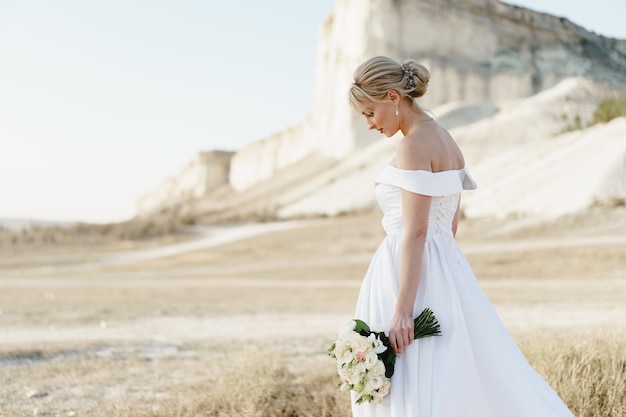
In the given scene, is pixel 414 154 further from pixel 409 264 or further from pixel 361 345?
pixel 361 345

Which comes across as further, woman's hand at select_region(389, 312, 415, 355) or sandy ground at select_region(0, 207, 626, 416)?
sandy ground at select_region(0, 207, 626, 416)

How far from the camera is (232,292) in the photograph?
57.0 feet

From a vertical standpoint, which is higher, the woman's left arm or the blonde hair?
the blonde hair

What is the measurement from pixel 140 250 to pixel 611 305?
25115 millimetres

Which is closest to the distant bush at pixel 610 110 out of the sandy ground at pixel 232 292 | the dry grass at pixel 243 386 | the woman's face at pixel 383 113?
the sandy ground at pixel 232 292

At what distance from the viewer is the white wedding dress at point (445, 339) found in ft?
9.48

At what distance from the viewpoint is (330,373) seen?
589 cm

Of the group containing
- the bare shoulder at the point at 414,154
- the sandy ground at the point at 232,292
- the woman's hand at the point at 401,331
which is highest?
the bare shoulder at the point at 414,154

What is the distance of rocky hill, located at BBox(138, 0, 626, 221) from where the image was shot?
50.0 metres

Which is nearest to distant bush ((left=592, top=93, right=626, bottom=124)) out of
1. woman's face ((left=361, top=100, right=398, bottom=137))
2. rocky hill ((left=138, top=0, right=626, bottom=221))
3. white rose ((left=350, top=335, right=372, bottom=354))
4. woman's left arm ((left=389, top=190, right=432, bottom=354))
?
rocky hill ((left=138, top=0, right=626, bottom=221))

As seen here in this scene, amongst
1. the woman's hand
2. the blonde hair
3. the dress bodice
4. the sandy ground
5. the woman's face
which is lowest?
the sandy ground

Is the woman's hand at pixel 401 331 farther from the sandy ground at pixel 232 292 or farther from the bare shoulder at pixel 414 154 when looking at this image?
the sandy ground at pixel 232 292

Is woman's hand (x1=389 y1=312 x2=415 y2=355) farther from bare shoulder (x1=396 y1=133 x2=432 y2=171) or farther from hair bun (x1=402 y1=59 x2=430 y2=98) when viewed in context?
hair bun (x1=402 y1=59 x2=430 y2=98)

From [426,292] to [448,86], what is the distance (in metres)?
62.7
